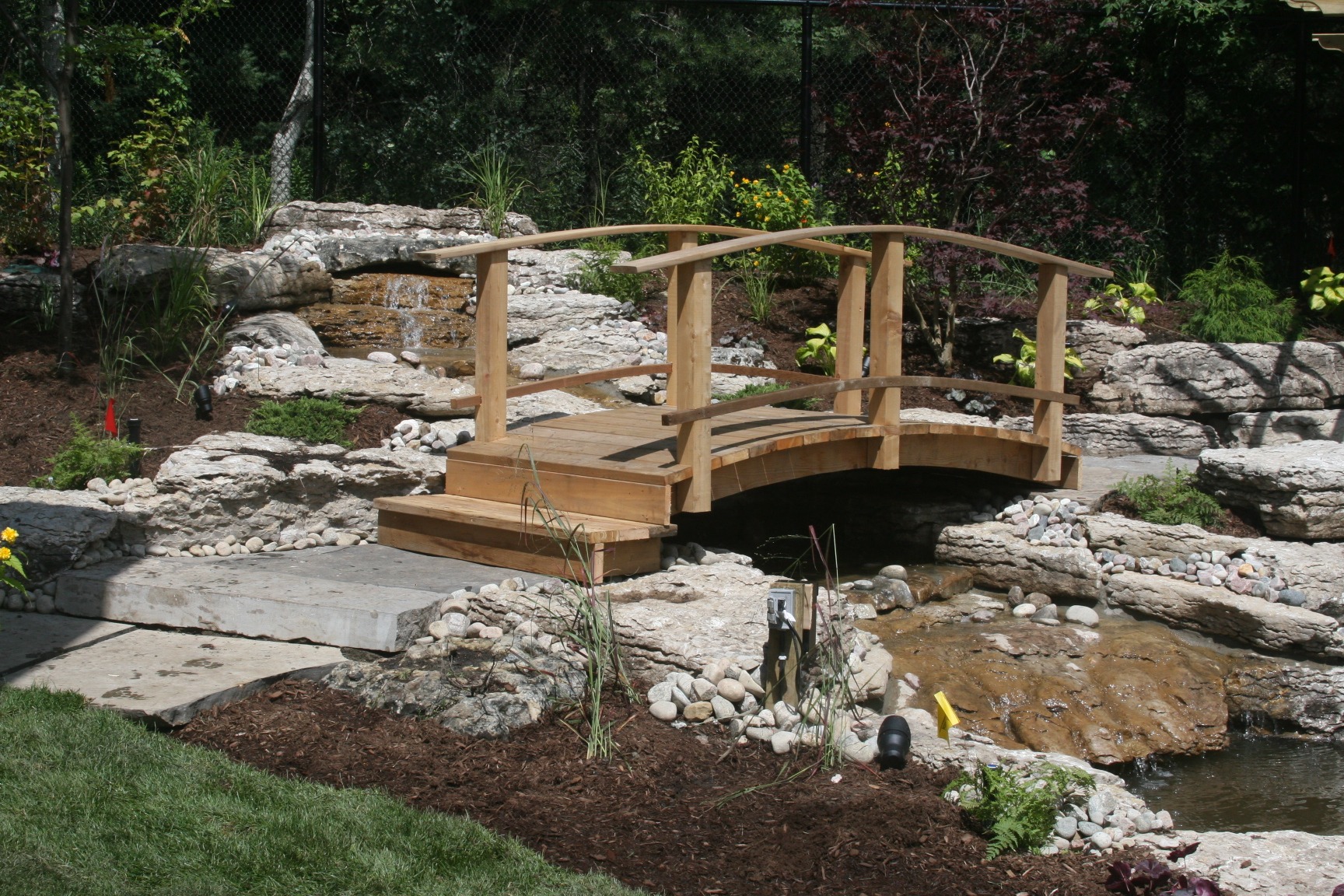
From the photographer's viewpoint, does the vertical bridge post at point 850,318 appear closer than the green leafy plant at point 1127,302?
Yes

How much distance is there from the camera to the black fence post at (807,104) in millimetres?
11156

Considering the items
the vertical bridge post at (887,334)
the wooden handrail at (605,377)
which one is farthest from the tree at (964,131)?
the vertical bridge post at (887,334)

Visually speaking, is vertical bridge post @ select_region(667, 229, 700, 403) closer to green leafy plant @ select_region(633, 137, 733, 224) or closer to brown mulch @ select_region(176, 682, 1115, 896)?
brown mulch @ select_region(176, 682, 1115, 896)

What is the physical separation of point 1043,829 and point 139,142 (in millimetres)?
8660

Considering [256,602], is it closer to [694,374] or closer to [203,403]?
[694,374]

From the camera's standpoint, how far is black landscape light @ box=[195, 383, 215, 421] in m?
6.64

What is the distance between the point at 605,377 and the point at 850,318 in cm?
137

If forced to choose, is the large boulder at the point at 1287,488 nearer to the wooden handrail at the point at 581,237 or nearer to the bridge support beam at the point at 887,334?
the bridge support beam at the point at 887,334

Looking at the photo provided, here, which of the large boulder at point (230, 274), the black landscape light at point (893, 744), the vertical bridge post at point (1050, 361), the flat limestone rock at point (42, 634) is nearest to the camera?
the black landscape light at point (893, 744)

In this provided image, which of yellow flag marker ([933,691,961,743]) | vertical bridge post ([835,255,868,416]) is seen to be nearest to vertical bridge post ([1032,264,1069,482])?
vertical bridge post ([835,255,868,416])

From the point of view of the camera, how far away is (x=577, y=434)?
20.5 ft

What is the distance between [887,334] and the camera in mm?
6363

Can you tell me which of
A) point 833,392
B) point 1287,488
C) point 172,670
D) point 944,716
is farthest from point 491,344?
point 1287,488

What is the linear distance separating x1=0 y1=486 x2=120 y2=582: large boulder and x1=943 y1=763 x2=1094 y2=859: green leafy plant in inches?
142
